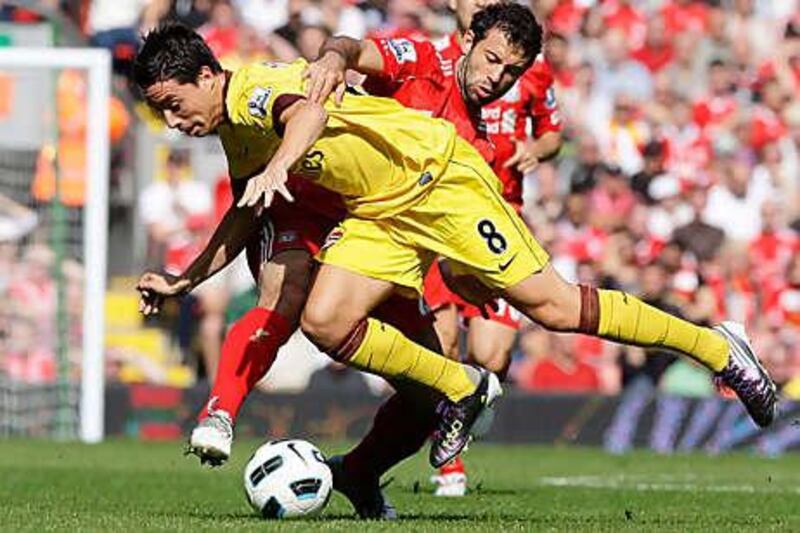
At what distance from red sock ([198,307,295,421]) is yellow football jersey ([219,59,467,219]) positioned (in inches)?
23.0

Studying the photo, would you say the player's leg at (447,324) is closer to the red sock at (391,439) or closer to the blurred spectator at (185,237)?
the red sock at (391,439)

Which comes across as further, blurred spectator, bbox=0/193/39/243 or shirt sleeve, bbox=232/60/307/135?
blurred spectator, bbox=0/193/39/243

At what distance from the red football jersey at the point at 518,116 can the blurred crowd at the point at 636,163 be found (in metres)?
5.11

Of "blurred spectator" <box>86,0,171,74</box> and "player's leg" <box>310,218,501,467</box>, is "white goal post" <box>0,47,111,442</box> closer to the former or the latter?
"blurred spectator" <box>86,0,171,74</box>

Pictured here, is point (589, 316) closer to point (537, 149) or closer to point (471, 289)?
point (471, 289)

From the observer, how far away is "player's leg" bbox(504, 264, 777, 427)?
8.37 m

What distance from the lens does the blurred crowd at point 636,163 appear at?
1746cm

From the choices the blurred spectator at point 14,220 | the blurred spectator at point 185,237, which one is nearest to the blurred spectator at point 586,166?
the blurred spectator at point 185,237

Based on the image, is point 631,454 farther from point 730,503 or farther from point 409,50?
point 409,50

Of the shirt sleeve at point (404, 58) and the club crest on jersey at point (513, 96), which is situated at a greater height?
the shirt sleeve at point (404, 58)

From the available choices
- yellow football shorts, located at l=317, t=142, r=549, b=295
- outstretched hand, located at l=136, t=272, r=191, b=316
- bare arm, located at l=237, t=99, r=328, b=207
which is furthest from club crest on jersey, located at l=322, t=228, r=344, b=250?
outstretched hand, located at l=136, t=272, r=191, b=316

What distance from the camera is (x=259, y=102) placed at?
8.13m

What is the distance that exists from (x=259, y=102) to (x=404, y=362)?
3.90ft

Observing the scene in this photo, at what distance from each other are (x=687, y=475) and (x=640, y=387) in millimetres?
3644
